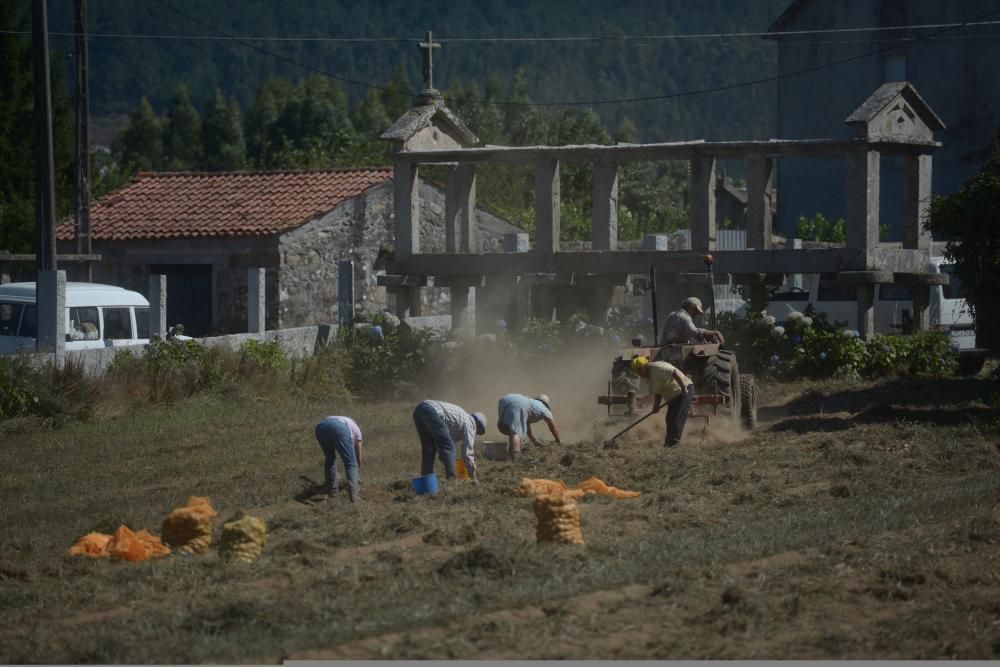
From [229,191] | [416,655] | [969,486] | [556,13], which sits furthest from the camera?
[556,13]

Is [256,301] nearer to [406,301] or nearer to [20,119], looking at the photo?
[406,301]

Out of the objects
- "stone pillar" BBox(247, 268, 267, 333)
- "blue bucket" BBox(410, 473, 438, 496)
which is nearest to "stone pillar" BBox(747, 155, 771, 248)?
"stone pillar" BBox(247, 268, 267, 333)

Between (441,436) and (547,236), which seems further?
(547,236)

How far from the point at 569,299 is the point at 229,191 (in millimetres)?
10444

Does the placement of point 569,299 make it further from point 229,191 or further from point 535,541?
point 535,541

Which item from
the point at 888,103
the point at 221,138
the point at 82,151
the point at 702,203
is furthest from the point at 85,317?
the point at 221,138

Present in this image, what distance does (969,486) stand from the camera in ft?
48.4

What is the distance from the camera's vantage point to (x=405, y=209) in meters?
28.6

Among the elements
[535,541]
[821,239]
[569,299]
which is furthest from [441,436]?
[821,239]

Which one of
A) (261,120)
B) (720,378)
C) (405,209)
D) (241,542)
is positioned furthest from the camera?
(261,120)

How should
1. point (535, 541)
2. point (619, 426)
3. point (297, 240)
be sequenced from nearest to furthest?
point (535, 541) < point (619, 426) < point (297, 240)

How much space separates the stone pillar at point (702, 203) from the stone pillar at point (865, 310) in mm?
2825

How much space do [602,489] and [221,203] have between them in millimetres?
23732

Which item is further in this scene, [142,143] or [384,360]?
[142,143]
